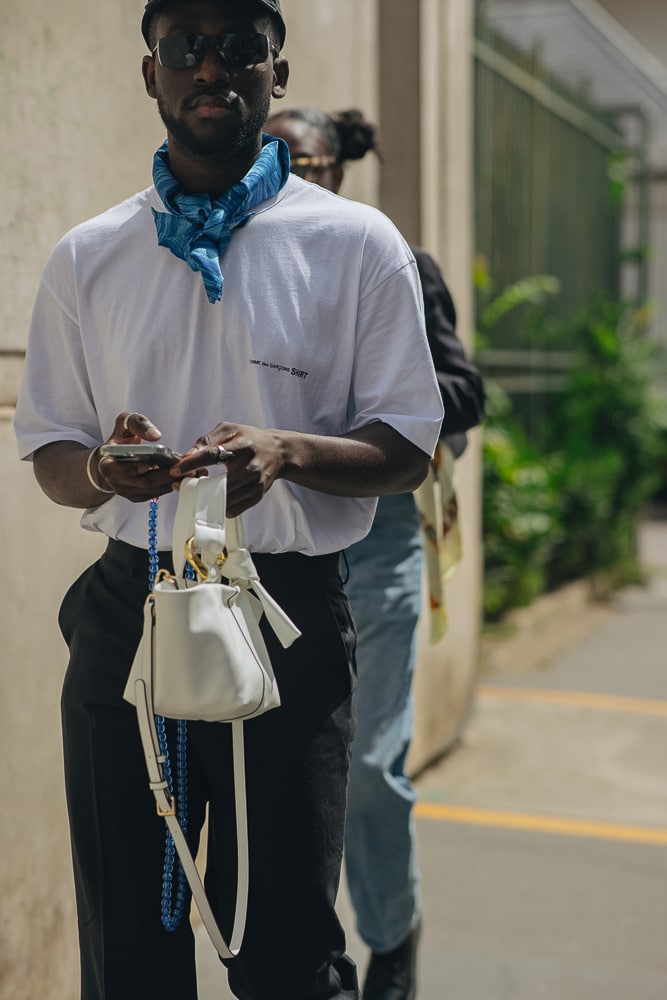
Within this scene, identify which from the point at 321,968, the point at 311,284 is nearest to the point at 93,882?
the point at 321,968

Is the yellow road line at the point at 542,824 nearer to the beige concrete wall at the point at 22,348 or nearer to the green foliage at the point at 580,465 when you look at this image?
the beige concrete wall at the point at 22,348

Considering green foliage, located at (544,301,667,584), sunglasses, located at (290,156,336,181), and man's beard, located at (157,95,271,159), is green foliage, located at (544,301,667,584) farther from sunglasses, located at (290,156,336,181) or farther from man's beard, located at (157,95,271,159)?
man's beard, located at (157,95,271,159)

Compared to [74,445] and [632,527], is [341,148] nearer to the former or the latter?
[74,445]

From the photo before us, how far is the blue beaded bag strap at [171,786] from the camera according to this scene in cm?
197

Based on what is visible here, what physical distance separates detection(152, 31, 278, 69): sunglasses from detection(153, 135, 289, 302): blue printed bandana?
0.15 metres

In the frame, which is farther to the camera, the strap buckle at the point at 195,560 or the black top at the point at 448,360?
the black top at the point at 448,360

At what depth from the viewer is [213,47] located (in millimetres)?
1976

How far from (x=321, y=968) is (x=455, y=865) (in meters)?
2.25

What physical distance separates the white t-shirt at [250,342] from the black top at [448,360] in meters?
0.95

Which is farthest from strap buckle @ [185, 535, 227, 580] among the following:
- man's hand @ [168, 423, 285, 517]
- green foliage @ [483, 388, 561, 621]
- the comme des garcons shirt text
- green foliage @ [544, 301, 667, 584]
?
green foliage @ [544, 301, 667, 584]

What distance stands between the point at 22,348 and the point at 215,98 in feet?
3.37

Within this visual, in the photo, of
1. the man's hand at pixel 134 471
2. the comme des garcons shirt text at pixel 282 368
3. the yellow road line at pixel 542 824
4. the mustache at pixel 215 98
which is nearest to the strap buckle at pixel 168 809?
the man's hand at pixel 134 471

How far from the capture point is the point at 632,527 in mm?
9953

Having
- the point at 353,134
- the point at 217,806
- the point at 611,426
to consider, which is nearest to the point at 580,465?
the point at 611,426
